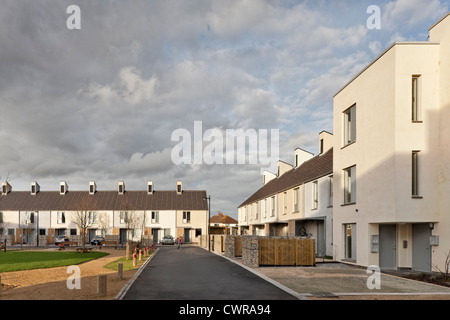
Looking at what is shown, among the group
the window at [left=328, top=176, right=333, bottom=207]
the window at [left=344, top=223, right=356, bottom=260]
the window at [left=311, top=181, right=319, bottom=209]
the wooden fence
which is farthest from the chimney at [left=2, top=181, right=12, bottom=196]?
the window at [left=344, top=223, right=356, bottom=260]

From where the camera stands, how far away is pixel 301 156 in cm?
4494

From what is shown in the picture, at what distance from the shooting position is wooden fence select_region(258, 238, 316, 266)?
22.8 m

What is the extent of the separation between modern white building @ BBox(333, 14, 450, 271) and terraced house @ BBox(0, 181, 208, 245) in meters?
46.8

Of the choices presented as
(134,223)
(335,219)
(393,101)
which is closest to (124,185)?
(134,223)

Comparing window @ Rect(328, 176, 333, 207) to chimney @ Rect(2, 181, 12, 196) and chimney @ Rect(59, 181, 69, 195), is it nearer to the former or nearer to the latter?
chimney @ Rect(59, 181, 69, 195)

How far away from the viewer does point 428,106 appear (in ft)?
65.7

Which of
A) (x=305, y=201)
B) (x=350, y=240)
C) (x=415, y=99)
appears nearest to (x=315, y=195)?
(x=305, y=201)

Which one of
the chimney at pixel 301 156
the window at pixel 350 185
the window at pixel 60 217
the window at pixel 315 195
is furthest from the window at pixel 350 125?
the window at pixel 60 217

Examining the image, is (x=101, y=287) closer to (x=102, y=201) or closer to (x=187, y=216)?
(x=187, y=216)

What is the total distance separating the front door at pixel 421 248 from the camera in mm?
20031

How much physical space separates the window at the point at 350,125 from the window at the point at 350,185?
1690 mm

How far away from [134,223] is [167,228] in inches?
206

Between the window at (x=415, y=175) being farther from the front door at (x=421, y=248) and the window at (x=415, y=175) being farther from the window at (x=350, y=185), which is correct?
the window at (x=350, y=185)
